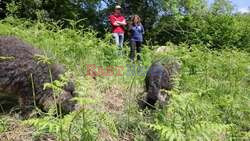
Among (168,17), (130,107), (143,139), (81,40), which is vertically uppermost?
(168,17)

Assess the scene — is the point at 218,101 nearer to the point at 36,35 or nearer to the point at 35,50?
the point at 35,50

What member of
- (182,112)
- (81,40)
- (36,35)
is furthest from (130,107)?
(36,35)

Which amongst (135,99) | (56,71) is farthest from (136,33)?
(56,71)

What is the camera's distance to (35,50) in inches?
164

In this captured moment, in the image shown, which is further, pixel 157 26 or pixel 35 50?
pixel 157 26

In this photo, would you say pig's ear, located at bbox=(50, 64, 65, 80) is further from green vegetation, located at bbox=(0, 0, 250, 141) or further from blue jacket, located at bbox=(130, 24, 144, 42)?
blue jacket, located at bbox=(130, 24, 144, 42)

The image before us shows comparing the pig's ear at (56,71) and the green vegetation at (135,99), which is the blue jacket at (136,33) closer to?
the green vegetation at (135,99)

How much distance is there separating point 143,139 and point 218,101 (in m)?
1.55

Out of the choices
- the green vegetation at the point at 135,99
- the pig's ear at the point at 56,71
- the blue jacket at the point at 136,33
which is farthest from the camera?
the blue jacket at the point at 136,33

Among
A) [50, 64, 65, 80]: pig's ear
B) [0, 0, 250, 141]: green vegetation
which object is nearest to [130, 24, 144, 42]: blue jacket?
[0, 0, 250, 141]: green vegetation

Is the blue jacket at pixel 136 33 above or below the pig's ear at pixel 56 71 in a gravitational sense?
above

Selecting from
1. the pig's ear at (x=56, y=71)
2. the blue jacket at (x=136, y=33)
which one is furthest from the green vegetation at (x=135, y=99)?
the blue jacket at (x=136, y=33)

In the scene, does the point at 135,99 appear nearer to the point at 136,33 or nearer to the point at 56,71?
the point at 56,71

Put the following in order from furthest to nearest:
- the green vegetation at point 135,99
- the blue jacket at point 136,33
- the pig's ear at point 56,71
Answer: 1. the blue jacket at point 136,33
2. the pig's ear at point 56,71
3. the green vegetation at point 135,99
